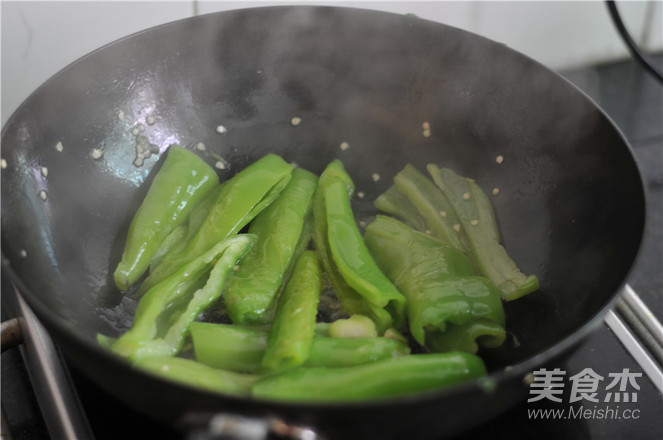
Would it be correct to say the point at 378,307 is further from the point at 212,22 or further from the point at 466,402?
the point at 212,22

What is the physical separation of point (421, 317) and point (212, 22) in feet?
2.33

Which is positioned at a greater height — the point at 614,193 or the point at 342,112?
Answer: the point at 342,112

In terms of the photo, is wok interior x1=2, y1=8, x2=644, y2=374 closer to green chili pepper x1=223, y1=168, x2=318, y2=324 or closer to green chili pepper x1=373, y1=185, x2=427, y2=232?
green chili pepper x1=373, y1=185, x2=427, y2=232

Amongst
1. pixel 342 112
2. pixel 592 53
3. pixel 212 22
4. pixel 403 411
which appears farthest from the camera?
pixel 592 53

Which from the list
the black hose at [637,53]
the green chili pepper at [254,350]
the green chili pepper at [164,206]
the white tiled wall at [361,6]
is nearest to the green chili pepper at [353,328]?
the green chili pepper at [254,350]

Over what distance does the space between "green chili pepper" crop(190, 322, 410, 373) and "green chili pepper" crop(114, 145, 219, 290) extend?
0.24 metres

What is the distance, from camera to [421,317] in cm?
109

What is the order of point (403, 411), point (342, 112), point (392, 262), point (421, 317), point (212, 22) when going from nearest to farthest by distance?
point (403, 411), point (421, 317), point (392, 262), point (212, 22), point (342, 112)

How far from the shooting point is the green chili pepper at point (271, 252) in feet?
3.63

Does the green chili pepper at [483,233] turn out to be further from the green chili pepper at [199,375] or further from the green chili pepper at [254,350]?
the green chili pepper at [199,375]

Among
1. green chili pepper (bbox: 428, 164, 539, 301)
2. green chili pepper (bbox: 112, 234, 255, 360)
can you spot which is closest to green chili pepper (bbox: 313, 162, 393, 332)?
green chili pepper (bbox: 112, 234, 255, 360)

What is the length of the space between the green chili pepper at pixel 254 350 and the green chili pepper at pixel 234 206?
20cm

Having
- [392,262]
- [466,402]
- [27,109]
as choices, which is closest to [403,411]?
[466,402]

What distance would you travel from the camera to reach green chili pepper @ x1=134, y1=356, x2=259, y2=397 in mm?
929
